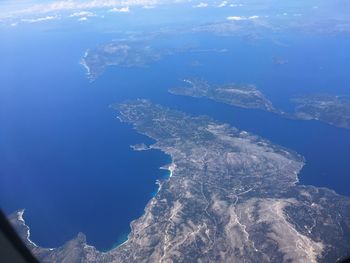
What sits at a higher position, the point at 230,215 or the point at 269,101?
the point at 230,215

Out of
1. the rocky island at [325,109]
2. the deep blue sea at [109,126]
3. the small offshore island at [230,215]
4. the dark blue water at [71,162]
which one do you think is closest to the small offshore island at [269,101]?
the rocky island at [325,109]

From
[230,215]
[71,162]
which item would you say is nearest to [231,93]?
[71,162]

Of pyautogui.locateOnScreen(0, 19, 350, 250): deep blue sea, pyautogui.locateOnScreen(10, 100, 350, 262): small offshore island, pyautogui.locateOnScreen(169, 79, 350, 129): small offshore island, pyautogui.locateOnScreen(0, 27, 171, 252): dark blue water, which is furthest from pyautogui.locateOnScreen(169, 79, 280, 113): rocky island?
pyautogui.locateOnScreen(10, 100, 350, 262): small offshore island

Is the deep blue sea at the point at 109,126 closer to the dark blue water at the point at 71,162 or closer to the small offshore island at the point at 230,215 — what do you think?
the dark blue water at the point at 71,162

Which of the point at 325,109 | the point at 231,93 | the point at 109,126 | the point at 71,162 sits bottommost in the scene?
the point at 231,93

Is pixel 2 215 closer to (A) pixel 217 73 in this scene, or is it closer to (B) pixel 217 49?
(A) pixel 217 73

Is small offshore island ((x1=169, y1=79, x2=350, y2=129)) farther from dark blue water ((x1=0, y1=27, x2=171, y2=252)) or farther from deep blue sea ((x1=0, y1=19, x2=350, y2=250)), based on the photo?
dark blue water ((x1=0, y1=27, x2=171, y2=252))

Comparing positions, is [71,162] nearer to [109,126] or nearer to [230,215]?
[109,126]
